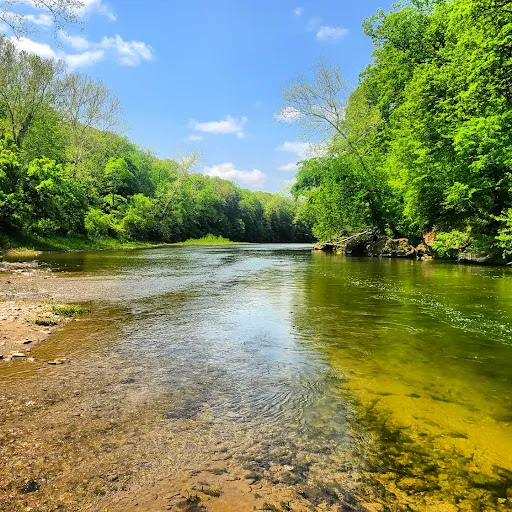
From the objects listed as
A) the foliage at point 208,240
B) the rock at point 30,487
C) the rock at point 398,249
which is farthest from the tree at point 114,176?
the rock at point 30,487

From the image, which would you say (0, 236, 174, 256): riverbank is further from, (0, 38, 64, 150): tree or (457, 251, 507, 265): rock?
(457, 251, 507, 265): rock

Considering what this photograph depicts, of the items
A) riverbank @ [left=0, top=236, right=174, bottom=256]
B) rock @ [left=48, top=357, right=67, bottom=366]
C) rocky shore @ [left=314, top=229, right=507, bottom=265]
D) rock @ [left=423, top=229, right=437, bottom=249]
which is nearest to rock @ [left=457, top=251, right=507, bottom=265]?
rocky shore @ [left=314, top=229, right=507, bottom=265]

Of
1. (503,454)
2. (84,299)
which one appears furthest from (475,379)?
(84,299)

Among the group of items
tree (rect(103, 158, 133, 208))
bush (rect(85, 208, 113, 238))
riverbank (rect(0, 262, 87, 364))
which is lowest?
riverbank (rect(0, 262, 87, 364))

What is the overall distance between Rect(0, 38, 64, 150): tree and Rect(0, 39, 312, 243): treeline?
0.10 metres

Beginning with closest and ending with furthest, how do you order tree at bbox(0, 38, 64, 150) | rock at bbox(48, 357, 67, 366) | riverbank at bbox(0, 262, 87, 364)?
rock at bbox(48, 357, 67, 366)
riverbank at bbox(0, 262, 87, 364)
tree at bbox(0, 38, 64, 150)

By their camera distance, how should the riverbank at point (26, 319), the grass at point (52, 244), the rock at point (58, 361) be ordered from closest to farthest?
the rock at point (58, 361) → the riverbank at point (26, 319) → the grass at point (52, 244)

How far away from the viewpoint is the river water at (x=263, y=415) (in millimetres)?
3143

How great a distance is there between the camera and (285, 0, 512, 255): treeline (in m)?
19.8

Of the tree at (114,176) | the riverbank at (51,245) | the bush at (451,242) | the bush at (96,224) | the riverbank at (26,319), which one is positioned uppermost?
the tree at (114,176)

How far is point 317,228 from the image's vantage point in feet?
147

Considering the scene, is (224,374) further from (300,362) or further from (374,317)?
(374,317)

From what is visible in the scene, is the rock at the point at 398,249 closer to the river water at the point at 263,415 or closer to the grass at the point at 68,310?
the river water at the point at 263,415

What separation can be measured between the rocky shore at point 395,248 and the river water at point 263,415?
1702 cm
